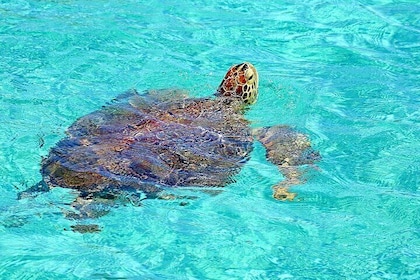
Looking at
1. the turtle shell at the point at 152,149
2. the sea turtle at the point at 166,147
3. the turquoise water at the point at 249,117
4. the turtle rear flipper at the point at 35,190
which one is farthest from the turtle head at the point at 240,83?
the turtle rear flipper at the point at 35,190

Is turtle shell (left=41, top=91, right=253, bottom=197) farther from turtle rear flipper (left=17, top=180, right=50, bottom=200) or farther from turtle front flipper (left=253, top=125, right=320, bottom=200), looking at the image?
turtle front flipper (left=253, top=125, right=320, bottom=200)

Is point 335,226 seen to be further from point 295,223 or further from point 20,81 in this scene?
point 20,81

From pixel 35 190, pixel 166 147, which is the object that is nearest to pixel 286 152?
pixel 166 147

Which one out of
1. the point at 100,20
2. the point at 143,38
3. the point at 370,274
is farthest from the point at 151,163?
the point at 100,20

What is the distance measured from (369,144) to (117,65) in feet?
8.53

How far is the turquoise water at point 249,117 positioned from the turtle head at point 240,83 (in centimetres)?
19

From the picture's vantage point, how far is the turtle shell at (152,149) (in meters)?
4.44

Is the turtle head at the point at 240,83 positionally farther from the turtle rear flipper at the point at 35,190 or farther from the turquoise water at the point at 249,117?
the turtle rear flipper at the point at 35,190

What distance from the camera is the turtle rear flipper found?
445cm

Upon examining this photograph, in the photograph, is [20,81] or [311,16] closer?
[20,81]

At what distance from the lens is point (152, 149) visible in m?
4.64

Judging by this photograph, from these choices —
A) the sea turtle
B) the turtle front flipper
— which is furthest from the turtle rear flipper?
the turtle front flipper

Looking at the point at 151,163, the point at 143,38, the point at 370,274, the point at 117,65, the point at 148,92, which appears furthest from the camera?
the point at 143,38

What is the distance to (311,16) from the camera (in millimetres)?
8531
